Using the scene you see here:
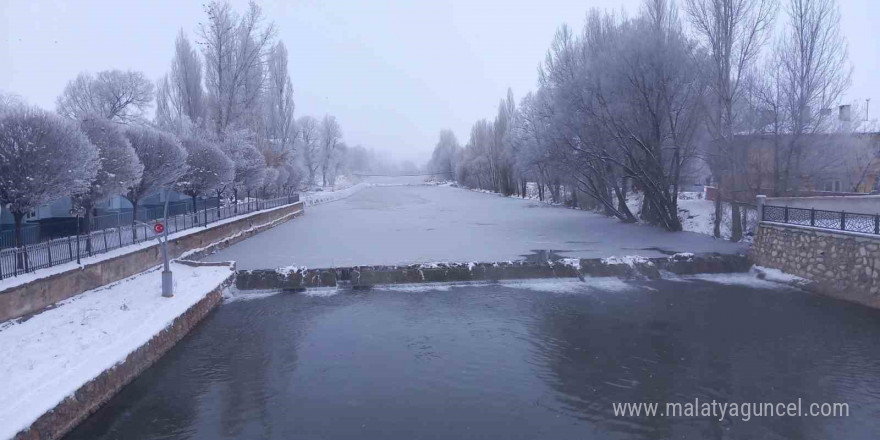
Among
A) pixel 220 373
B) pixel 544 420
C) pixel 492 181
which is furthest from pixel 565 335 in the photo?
pixel 492 181

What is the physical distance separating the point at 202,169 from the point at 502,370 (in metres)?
20.0

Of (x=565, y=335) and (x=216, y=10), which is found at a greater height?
(x=216, y=10)

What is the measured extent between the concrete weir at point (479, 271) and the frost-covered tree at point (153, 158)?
17.6ft

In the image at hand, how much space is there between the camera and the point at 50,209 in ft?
66.9

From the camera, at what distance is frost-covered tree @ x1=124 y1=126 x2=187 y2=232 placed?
65.2 ft

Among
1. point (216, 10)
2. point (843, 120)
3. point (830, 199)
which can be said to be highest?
point (216, 10)

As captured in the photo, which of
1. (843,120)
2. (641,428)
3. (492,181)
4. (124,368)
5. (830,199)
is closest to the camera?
(641,428)

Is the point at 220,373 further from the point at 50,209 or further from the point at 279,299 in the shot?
the point at 50,209

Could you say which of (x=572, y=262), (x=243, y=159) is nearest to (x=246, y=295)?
(x=572, y=262)

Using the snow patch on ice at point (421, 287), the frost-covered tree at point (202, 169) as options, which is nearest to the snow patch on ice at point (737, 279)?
the snow patch on ice at point (421, 287)

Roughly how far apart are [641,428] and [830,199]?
1431 centimetres

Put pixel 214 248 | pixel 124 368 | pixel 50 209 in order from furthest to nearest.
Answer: pixel 214 248 < pixel 50 209 < pixel 124 368

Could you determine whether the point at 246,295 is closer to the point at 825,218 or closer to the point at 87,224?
the point at 87,224

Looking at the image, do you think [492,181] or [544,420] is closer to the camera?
[544,420]
